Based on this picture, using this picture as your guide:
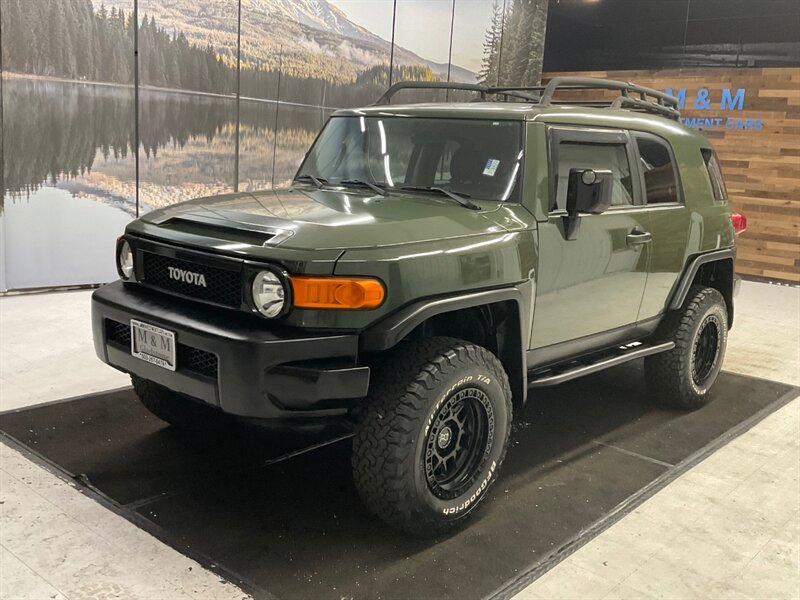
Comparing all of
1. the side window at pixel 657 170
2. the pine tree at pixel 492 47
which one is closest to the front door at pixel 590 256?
the side window at pixel 657 170

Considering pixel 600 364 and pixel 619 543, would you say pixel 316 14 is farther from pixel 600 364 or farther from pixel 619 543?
pixel 619 543

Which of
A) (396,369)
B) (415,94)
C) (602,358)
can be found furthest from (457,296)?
(415,94)

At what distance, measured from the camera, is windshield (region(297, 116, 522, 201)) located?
11.1 ft

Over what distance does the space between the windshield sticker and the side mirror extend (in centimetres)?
33

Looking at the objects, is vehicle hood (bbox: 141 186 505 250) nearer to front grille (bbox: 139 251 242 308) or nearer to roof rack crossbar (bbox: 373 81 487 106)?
front grille (bbox: 139 251 242 308)

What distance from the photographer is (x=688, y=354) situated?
4457 mm

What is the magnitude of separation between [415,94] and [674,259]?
7.12 m

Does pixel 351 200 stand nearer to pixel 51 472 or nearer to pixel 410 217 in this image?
pixel 410 217

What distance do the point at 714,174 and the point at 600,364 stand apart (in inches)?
68.4

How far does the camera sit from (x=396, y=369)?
2783 millimetres

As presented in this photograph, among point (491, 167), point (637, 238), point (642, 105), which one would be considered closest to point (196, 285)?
point (491, 167)

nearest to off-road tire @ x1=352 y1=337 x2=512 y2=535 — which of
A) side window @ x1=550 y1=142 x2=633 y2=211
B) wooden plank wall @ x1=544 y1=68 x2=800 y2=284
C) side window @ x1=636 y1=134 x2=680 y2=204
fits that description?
side window @ x1=550 y1=142 x2=633 y2=211

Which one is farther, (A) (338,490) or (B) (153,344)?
(A) (338,490)

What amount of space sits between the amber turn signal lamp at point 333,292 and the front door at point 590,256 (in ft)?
3.31
